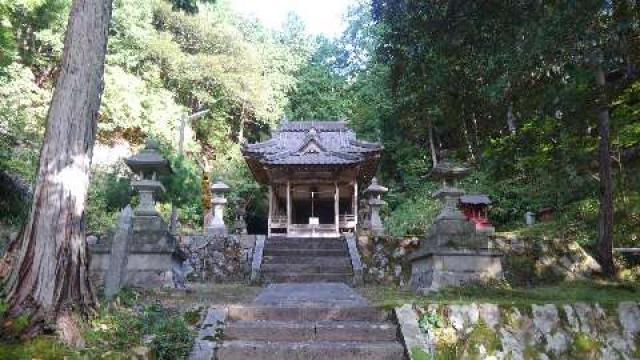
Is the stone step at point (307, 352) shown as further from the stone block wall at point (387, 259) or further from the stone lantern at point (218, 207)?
the stone lantern at point (218, 207)

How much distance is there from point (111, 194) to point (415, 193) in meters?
13.3

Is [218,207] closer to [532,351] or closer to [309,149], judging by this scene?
[309,149]

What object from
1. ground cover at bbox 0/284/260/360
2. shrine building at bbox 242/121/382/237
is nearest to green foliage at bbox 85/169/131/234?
shrine building at bbox 242/121/382/237

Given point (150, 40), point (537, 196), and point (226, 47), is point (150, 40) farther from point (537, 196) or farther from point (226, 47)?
point (537, 196)

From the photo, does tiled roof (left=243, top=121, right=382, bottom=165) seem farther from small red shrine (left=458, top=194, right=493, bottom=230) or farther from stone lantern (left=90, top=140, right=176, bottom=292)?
stone lantern (left=90, top=140, right=176, bottom=292)

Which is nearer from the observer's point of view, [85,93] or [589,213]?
[85,93]

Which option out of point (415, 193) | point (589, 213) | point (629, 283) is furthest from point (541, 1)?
point (415, 193)

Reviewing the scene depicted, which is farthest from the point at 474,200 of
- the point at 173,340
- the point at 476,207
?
the point at 173,340

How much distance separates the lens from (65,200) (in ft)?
14.6

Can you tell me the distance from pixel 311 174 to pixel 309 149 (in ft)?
3.15

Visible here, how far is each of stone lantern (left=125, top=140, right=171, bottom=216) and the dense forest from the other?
2.30m

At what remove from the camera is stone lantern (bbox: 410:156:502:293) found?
300 inches

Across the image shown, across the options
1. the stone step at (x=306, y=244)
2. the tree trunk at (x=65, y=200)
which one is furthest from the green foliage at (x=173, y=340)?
the stone step at (x=306, y=244)

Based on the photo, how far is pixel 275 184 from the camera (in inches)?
755
